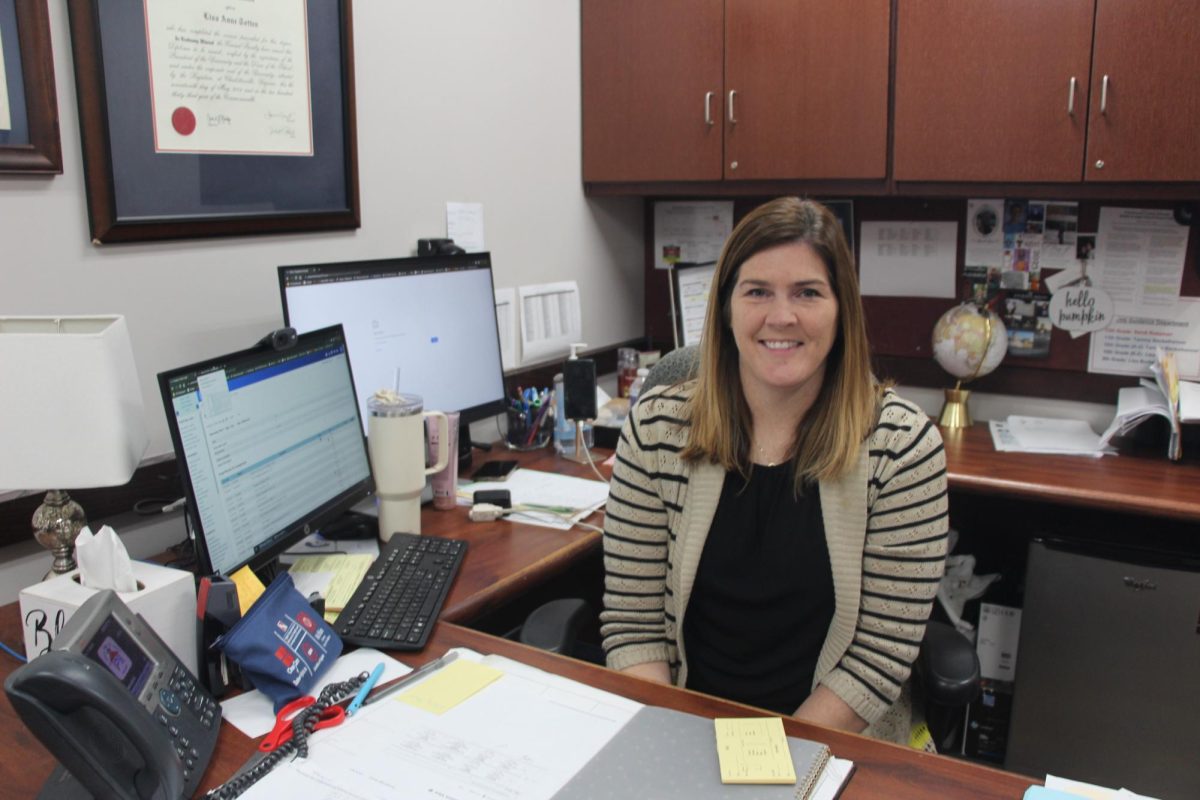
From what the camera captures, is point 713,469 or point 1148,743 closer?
point 713,469

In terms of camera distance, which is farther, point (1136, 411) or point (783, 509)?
point (1136, 411)

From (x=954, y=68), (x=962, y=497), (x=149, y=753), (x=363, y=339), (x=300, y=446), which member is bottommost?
(x=962, y=497)

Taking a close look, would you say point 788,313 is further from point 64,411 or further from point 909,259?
point 909,259

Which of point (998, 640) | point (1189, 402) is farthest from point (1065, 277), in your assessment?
point (998, 640)

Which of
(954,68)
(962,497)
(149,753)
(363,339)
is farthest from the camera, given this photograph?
(962,497)

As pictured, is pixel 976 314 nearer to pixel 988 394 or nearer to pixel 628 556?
pixel 988 394

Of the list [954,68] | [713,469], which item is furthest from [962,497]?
[713,469]

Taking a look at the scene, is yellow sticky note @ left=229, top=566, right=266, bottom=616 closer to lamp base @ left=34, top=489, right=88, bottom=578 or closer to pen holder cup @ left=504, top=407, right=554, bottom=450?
lamp base @ left=34, top=489, right=88, bottom=578

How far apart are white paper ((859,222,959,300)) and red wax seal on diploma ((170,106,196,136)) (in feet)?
6.11

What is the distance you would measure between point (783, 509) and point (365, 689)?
0.69 m

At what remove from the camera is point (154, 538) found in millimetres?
1711

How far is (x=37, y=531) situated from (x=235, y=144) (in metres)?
0.81

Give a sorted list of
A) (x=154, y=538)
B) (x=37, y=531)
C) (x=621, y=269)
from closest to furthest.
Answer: (x=37, y=531), (x=154, y=538), (x=621, y=269)

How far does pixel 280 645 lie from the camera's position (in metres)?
1.19
